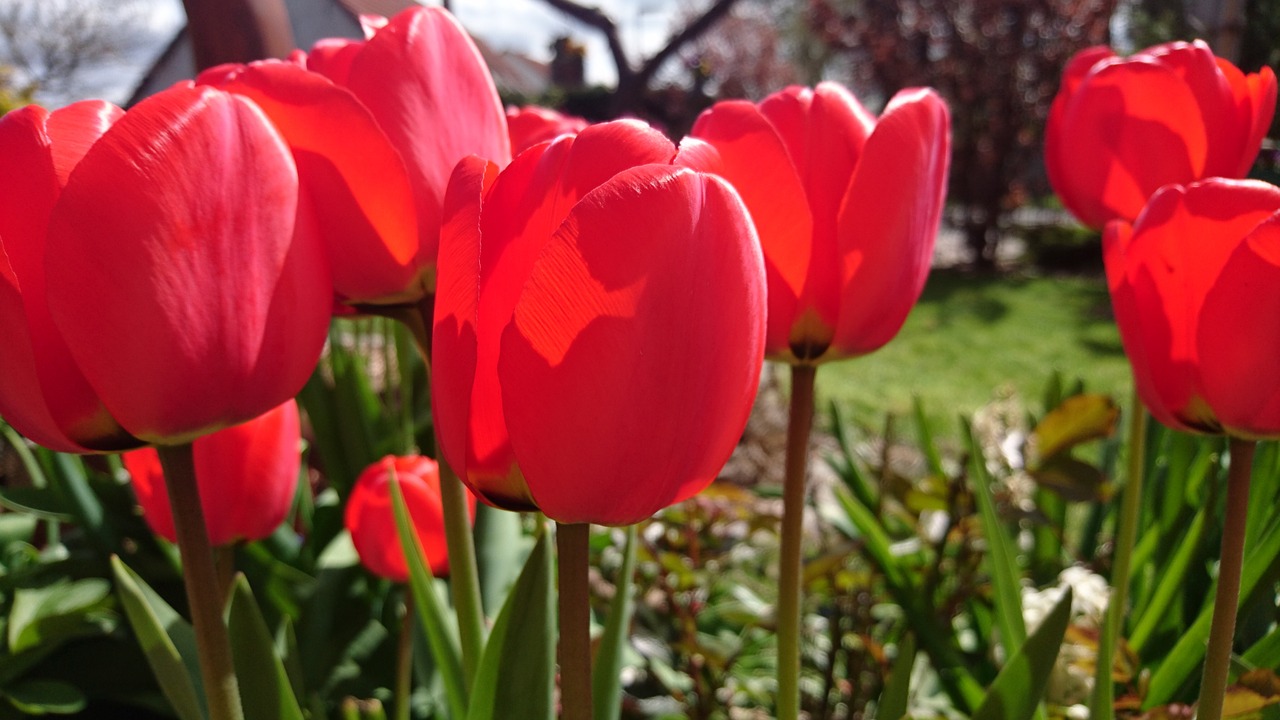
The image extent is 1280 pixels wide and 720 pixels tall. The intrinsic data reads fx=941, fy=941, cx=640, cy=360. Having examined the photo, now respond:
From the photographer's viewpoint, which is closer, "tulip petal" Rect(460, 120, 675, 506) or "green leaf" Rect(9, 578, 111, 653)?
"tulip petal" Rect(460, 120, 675, 506)

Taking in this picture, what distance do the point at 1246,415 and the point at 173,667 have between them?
0.70m

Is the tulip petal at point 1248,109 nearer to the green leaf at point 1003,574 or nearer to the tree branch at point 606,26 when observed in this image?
the green leaf at point 1003,574

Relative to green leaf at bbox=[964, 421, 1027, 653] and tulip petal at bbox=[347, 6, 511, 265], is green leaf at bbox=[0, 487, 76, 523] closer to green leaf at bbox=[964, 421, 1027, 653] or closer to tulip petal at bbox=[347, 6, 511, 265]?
tulip petal at bbox=[347, 6, 511, 265]

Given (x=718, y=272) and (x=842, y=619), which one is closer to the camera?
(x=718, y=272)

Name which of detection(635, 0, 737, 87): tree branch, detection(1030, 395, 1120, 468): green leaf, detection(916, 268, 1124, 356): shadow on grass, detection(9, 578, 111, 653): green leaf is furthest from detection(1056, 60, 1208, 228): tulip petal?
detection(916, 268, 1124, 356): shadow on grass

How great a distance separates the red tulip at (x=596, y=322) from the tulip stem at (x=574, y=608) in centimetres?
2

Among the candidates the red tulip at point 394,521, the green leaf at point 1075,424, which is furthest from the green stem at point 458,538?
the green leaf at point 1075,424

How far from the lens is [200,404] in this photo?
1.48 ft

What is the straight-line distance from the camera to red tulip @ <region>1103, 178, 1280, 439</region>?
57 centimetres

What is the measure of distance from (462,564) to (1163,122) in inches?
32.5

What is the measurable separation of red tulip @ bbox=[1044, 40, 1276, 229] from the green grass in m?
3.07

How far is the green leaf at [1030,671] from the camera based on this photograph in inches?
25.3

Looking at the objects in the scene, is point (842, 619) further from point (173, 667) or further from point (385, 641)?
point (173, 667)

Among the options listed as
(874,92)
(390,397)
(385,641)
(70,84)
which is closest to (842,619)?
(385,641)
